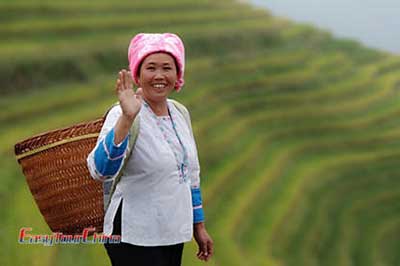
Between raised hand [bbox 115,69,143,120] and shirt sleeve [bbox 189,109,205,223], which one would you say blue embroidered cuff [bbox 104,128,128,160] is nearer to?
raised hand [bbox 115,69,143,120]

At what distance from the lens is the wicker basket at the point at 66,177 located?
160cm

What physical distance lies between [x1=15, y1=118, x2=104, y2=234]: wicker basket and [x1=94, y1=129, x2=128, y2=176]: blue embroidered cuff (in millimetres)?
213

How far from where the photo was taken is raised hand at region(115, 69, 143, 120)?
4.27ft

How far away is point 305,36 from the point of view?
12.2 meters

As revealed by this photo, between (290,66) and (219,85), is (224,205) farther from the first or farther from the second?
(290,66)

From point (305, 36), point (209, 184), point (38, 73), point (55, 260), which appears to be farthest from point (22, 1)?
point (305, 36)

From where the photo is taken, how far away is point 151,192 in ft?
4.73

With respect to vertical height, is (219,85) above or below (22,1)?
below

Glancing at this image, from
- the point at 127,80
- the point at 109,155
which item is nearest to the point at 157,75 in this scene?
the point at 127,80

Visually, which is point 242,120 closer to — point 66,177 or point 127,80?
point 66,177

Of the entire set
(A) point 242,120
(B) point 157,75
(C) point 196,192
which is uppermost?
(A) point 242,120

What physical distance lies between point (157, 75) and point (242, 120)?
6561 mm

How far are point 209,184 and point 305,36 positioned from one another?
6.84 m

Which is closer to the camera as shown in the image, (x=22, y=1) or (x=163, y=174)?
(x=163, y=174)
